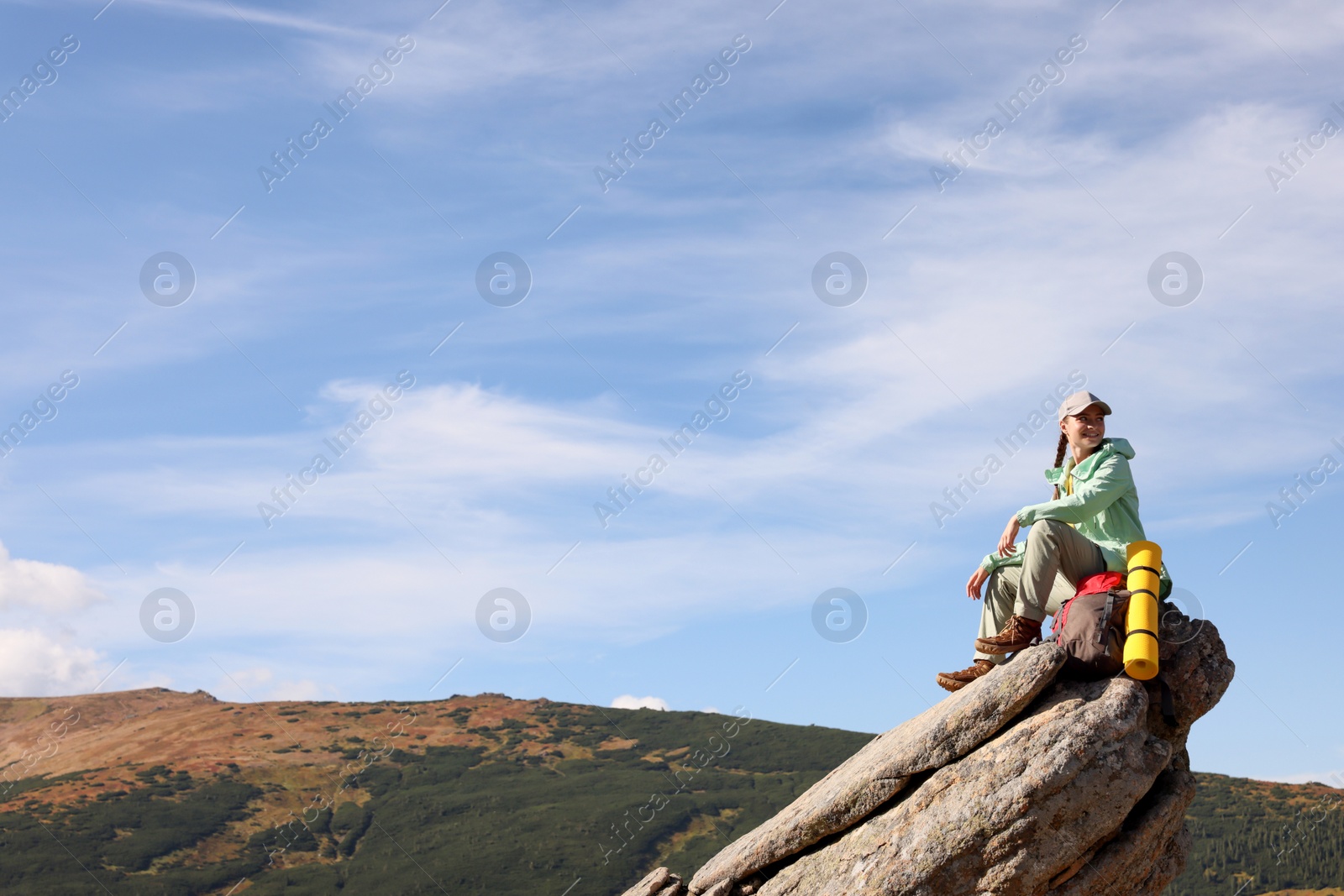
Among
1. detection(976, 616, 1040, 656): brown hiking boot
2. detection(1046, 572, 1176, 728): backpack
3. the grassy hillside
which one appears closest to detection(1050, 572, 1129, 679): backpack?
detection(1046, 572, 1176, 728): backpack

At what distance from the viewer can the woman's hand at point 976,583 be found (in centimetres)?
1507

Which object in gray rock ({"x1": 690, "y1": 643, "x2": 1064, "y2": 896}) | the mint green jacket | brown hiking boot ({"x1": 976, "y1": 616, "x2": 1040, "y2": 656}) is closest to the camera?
gray rock ({"x1": 690, "y1": 643, "x2": 1064, "y2": 896})

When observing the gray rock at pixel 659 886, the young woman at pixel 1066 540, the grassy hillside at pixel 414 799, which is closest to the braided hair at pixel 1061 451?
the young woman at pixel 1066 540

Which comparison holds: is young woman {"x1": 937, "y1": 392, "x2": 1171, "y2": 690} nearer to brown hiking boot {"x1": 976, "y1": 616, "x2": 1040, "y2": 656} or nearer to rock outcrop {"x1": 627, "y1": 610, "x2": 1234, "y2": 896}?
brown hiking boot {"x1": 976, "y1": 616, "x2": 1040, "y2": 656}

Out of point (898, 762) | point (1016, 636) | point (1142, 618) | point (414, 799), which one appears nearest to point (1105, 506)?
point (1142, 618)

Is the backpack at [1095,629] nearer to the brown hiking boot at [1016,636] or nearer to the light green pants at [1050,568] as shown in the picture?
the light green pants at [1050,568]

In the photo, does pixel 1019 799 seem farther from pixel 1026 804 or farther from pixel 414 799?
pixel 414 799

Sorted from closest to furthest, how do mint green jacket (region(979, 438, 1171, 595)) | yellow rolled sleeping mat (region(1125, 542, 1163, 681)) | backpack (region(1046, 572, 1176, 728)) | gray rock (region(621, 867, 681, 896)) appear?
yellow rolled sleeping mat (region(1125, 542, 1163, 681)) < backpack (region(1046, 572, 1176, 728)) < mint green jacket (region(979, 438, 1171, 595)) < gray rock (region(621, 867, 681, 896))

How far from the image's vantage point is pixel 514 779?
121 m

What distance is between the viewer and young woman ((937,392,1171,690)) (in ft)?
45.7

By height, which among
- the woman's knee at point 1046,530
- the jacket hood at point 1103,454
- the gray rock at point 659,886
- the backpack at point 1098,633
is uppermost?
the jacket hood at point 1103,454

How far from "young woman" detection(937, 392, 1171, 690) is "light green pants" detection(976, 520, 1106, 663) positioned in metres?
0.01

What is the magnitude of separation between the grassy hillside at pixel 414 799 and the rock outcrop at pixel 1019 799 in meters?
74.0

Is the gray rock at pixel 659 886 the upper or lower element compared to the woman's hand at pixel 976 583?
lower
